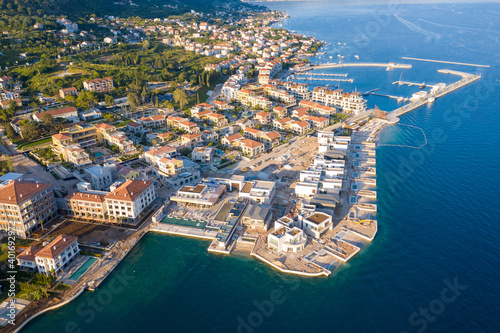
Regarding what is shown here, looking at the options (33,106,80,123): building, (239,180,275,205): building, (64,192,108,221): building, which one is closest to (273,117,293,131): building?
(239,180,275,205): building

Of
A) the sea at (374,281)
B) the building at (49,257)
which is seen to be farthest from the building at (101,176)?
the building at (49,257)

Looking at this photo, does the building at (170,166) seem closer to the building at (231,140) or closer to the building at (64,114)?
the building at (231,140)

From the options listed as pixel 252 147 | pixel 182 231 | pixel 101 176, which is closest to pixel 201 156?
pixel 252 147

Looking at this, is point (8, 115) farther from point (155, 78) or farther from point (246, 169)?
point (246, 169)

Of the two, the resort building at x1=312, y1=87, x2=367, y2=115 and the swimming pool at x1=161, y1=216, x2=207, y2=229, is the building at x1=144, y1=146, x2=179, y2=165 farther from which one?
the resort building at x1=312, y1=87, x2=367, y2=115

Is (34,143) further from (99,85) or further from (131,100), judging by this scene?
(99,85)

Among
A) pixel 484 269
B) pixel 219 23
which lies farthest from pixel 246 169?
pixel 219 23

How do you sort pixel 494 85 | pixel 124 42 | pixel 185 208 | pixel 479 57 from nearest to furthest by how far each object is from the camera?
1. pixel 185 208
2. pixel 494 85
3. pixel 479 57
4. pixel 124 42
